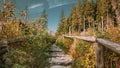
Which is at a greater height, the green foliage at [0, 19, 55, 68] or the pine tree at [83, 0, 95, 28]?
the pine tree at [83, 0, 95, 28]

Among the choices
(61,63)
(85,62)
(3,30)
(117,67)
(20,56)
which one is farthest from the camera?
(61,63)

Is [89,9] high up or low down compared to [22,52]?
up

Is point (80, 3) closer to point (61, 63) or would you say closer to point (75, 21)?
point (75, 21)

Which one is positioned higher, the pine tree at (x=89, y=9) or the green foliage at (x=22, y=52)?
the pine tree at (x=89, y=9)

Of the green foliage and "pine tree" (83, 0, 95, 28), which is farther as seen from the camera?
"pine tree" (83, 0, 95, 28)

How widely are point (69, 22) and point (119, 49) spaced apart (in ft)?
257

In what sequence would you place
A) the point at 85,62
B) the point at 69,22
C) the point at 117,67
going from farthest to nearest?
the point at 69,22 < the point at 85,62 < the point at 117,67

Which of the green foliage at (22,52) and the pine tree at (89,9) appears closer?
the green foliage at (22,52)

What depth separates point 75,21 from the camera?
73.0 m

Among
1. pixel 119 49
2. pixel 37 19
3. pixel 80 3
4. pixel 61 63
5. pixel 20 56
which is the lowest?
pixel 61 63

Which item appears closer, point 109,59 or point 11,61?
point 109,59

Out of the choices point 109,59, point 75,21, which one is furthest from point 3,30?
point 75,21

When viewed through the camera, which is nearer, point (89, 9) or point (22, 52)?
point (22, 52)

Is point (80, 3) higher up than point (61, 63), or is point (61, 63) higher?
point (80, 3)
